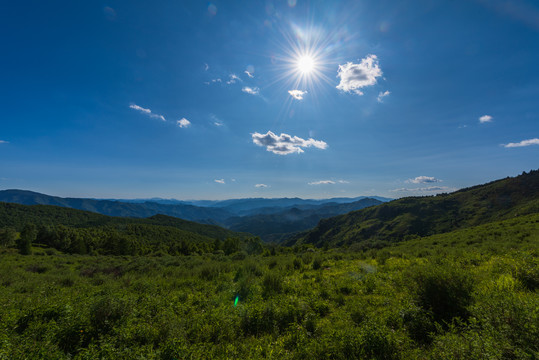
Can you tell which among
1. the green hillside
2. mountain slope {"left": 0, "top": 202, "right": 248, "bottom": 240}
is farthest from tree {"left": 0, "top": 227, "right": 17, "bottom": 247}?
mountain slope {"left": 0, "top": 202, "right": 248, "bottom": 240}

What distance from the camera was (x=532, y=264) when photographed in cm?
655

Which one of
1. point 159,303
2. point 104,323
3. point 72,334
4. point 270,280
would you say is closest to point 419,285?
point 270,280

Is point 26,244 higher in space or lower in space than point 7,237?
lower

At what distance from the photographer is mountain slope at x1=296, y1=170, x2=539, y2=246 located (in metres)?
119

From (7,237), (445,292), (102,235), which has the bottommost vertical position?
(102,235)

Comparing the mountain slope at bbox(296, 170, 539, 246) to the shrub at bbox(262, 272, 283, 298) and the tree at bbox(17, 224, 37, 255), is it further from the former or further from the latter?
the tree at bbox(17, 224, 37, 255)

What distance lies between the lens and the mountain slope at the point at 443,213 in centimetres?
11944

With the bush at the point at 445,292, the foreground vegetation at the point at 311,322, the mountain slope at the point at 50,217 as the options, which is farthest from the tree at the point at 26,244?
the mountain slope at the point at 50,217

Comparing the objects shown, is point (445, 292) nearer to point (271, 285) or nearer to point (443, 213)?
point (271, 285)

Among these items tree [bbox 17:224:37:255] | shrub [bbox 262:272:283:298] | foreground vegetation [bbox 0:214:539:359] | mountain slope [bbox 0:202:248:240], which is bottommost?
mountain slope [bbox 0:202:248:240]

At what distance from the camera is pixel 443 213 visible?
472 feet

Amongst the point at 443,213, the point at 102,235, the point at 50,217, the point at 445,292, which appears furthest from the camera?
the point at 50,217

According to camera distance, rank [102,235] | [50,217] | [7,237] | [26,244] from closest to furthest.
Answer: [26,244] < [7,237] < [102,235] < [50,217]

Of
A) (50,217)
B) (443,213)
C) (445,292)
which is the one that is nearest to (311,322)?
(445,292)
